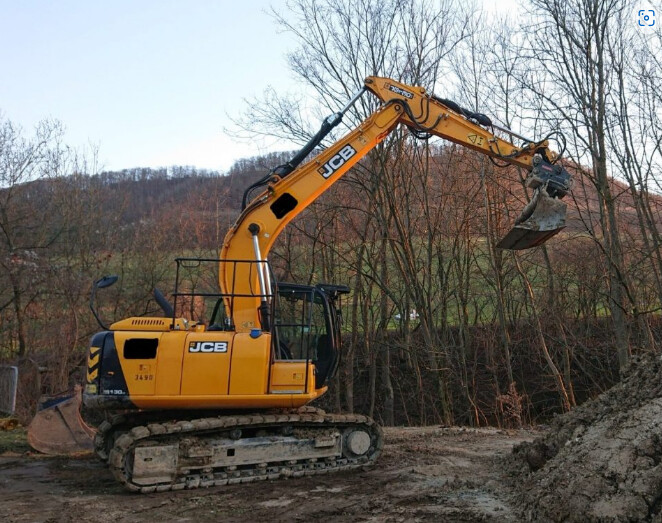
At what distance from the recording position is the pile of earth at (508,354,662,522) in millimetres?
4590

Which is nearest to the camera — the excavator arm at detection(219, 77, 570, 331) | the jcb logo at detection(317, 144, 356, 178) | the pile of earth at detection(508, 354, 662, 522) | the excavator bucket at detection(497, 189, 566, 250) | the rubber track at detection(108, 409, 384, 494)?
the pile of earth at detection(508, 354, 662, 522)

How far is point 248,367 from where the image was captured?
712 centimetres

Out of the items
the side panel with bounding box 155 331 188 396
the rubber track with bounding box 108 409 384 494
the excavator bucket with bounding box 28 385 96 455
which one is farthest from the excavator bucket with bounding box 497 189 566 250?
the excavator bucket with bounding box 28 385 96 455

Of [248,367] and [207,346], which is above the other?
[207,346]

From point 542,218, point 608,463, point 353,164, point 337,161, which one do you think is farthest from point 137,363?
point 542,218

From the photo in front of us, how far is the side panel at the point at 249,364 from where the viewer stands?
711 centimetres

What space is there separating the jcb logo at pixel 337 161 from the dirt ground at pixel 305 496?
3.80 meters

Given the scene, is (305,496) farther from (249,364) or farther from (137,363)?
(137,363)

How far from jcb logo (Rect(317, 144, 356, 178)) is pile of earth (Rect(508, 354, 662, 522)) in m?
4.20

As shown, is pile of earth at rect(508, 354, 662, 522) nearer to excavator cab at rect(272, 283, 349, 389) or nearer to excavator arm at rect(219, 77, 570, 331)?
excavator arm at rect(219, 77, 570, 331)

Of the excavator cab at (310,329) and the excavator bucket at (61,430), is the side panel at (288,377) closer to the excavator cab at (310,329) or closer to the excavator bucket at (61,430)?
the excavator cab at (310,329)

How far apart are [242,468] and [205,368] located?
1.28m

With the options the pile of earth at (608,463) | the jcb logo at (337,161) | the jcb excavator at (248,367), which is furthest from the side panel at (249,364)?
the pile of earth at (608,463)

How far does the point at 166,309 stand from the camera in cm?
799
